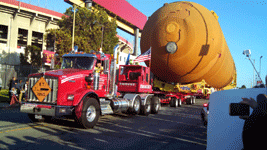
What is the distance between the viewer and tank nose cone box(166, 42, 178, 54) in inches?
503

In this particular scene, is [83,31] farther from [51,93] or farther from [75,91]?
[51,93]

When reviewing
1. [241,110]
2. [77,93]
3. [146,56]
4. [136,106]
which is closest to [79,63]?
[77,93]

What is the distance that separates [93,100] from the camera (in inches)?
311

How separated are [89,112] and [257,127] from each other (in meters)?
6.37

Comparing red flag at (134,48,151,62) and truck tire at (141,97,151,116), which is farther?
red flag at (134,48,151,62)

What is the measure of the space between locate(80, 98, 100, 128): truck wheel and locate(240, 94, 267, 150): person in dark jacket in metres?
5.92

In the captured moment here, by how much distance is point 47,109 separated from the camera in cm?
704

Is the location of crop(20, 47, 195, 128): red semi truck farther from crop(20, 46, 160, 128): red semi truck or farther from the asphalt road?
the asphalt road

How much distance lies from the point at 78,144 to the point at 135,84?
665cm

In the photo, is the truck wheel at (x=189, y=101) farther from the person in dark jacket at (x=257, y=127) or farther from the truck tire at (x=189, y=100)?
the person in dark jacket at (x=257, y=127)

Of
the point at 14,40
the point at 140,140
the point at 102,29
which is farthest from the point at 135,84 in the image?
the point at 14,40

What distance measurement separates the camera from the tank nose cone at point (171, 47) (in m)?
12.8

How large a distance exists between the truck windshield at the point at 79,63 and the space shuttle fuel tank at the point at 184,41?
553 cm

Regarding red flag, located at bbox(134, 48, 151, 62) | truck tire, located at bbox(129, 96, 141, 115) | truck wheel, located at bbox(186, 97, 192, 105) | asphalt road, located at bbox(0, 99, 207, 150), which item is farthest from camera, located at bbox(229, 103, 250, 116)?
truck wheel, located at bbox(186, 97, 192, 105)
